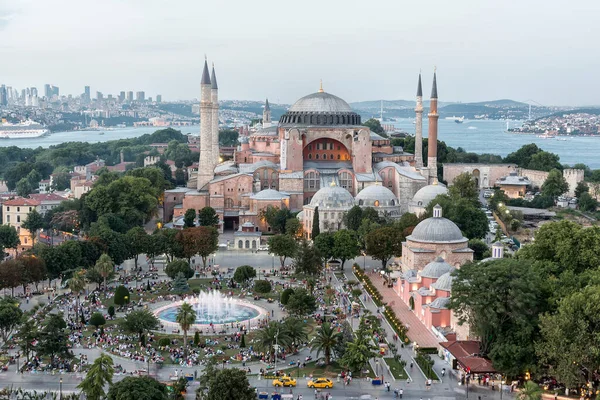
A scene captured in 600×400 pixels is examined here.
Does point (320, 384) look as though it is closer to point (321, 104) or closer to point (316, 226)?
point (316, 226)

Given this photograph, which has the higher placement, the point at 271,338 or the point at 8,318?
the point at 8,318

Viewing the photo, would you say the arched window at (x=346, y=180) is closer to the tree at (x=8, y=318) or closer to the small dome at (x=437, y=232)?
the small dome at (x=437, y=232)

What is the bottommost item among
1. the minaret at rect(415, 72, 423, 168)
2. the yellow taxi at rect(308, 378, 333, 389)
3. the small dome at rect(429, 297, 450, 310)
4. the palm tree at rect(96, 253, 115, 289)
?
the yellow taxi at rect(308, 378, 333, 389)

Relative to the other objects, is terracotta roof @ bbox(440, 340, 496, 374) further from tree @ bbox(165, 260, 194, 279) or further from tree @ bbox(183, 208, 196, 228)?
tree @ bbox(183, 208, 196, 228)

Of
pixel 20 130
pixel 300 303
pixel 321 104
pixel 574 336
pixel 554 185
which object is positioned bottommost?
pixel 300 303

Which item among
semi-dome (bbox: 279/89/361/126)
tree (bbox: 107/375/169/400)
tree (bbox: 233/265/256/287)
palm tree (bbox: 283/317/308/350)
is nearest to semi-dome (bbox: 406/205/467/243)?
tree (bbox: 233/265/256/287)

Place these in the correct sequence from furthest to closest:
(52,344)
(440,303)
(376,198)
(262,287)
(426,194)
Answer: (426,194), (376,198), (262,287), (440,303), (52,344)

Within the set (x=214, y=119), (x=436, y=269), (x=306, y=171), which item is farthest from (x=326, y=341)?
(x=214, y=119)

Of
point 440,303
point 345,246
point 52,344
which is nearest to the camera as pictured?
point 52,344
